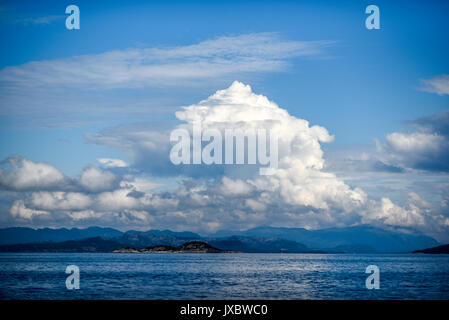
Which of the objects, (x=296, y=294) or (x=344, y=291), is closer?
(x=296, y=294)

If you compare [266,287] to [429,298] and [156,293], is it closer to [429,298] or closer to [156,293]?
[156,293]

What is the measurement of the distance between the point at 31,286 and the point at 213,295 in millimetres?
48822

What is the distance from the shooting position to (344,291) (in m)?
104

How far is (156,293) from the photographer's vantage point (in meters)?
97.8
